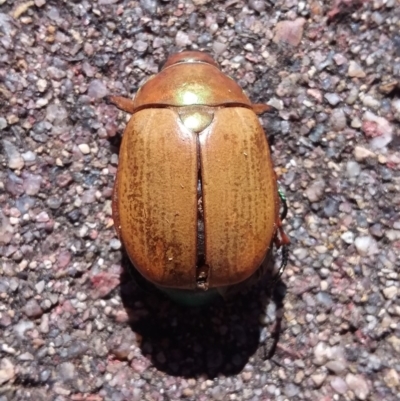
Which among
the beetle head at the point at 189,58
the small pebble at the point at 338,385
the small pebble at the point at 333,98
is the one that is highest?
the beetle head at the point at 189,58

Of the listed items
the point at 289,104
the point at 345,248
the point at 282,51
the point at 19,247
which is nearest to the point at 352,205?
the point at 345,248

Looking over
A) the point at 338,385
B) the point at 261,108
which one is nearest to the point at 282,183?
the point at 261,108

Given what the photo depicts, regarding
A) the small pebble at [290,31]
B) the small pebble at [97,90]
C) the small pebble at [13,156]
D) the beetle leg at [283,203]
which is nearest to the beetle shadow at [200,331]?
the beetle leg at [283,203]

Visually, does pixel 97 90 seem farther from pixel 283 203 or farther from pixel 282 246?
pixel 282 246

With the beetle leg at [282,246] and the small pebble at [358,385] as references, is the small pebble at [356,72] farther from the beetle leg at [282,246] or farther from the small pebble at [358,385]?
the small pebble at [358,385]

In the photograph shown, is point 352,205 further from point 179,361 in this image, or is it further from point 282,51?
point 179,361

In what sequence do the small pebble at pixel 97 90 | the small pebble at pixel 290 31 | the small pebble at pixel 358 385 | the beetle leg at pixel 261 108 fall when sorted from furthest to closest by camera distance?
the small pebble at pixel 290 31, the small pebble at pixel 97 90, the small pebble at pixel 358 385, the beetle leg at pixel 261 108
